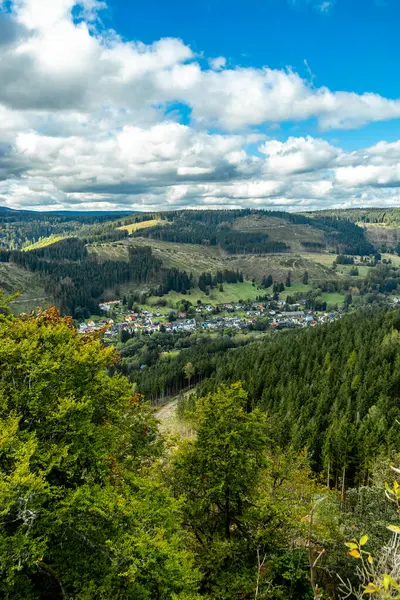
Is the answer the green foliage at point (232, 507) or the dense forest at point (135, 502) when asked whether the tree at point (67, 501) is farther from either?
the green foliage at point (232, 507)

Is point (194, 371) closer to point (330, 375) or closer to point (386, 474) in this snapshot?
point (330, 375)

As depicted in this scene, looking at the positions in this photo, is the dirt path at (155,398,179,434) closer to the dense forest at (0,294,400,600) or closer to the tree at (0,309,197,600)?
the dense forest at (0,294,400,600)

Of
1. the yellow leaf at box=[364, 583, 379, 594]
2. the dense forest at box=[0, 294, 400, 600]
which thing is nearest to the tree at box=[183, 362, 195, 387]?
the dense forest at box=[0, 294, 400, 600]

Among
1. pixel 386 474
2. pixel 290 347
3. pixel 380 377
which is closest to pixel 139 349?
pixel 290 347

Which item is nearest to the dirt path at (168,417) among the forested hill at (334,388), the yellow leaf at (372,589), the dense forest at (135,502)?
the forested hill at (334,388)

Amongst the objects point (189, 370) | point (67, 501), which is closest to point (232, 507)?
point (67, 501)

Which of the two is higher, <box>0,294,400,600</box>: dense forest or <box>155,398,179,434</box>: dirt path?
<box>0,294,400,600</box>: dense forest

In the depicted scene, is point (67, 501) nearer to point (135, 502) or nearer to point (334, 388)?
point (135, 502)
